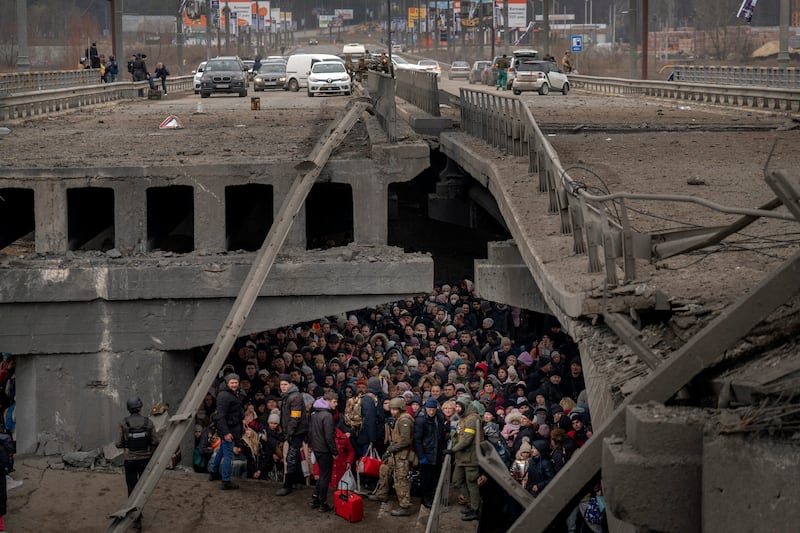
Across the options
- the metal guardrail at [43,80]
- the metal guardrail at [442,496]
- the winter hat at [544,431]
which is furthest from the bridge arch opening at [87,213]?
the metal guardrail at [43,80]

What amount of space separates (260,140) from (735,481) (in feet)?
76.0

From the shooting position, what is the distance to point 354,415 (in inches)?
Result: 609

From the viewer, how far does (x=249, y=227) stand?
32969mm

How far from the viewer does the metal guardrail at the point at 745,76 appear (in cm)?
4106

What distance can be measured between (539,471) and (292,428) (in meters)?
3.63

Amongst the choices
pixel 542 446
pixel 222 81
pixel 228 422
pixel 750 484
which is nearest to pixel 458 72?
pixel 222 81

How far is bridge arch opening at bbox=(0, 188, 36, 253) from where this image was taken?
23531 mm

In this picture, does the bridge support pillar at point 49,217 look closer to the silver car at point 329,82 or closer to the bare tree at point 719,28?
the silver car at point 329,82

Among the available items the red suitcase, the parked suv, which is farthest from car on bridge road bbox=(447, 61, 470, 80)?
the red suitcase

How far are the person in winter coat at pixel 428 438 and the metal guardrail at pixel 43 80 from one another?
85.9ft

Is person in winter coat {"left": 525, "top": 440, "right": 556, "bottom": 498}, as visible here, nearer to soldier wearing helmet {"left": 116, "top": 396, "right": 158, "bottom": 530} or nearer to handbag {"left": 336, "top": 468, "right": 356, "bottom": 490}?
handbag {"left": 336, "top": 468, "right": 356, "bottom": 490}

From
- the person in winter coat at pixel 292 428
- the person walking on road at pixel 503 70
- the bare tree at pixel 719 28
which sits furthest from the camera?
the bare tree at pixel 719 28

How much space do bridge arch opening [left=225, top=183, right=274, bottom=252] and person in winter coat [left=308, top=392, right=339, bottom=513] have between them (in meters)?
7.90

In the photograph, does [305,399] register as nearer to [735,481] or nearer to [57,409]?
[57,409]
